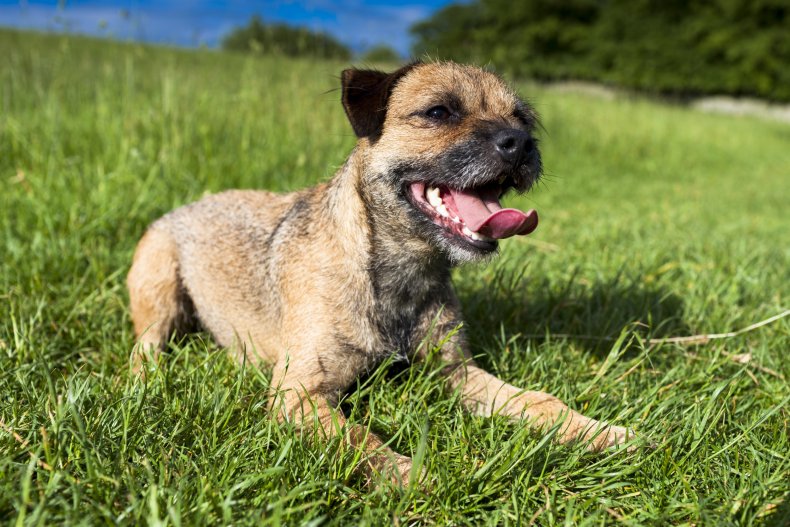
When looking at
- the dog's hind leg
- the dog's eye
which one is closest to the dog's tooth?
the dog's eye

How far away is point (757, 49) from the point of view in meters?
32.4

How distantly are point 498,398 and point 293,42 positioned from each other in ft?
20.3

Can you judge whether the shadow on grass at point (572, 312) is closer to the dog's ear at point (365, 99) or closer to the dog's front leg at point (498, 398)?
the dog's front leg at point (498, 398)

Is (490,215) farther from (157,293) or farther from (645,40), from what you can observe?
(645,40)

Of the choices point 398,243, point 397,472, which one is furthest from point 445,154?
point 397,472

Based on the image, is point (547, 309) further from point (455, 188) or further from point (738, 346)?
point (455, 188)

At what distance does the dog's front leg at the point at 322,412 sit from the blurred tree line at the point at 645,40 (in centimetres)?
2682

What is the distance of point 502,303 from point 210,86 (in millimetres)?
6301

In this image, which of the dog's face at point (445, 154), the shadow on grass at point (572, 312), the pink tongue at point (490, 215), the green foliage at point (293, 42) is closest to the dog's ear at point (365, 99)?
the dog's face at point (445, 154)

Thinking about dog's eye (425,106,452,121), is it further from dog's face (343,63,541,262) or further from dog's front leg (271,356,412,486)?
dog's front leg (271,356,412,486)

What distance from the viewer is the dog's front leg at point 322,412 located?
1.98 metres

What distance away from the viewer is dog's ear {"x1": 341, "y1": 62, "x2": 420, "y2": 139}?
2594 millimetres

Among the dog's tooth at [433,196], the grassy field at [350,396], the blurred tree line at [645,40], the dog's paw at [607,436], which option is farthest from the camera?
the blurred tree line at [645,40]

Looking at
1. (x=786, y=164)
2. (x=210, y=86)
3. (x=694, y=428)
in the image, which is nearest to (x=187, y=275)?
(x=694, y=428)
